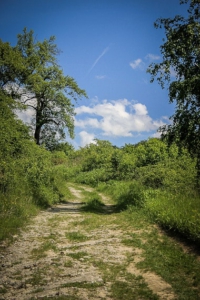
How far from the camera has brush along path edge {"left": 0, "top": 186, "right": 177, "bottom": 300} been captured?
190 inches

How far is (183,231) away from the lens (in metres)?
8.00

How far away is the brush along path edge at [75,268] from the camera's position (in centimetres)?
482

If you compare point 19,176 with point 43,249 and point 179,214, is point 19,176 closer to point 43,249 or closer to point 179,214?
point 43,249

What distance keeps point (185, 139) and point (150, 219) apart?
4.00 metres

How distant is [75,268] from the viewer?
20.0 feet

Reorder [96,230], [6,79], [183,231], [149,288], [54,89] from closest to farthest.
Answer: [149,288] → [183,231] → [96,230] → [6,79] → [54,89]

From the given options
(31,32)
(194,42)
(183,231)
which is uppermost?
(31,32)

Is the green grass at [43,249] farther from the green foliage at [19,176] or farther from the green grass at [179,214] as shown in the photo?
the green grass at [179,214]

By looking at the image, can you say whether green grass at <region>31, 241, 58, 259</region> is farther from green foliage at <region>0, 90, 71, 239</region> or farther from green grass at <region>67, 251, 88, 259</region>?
green foliage at <region>0, 90, 71, 239</region>

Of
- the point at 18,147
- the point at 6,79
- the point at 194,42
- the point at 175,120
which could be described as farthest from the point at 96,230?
the point at 6,79

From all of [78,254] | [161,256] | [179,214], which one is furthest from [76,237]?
[179,214]

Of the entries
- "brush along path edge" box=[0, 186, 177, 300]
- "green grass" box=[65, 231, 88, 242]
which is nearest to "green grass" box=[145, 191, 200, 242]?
"brush along path edge" box=[0, 186, 177, 300]

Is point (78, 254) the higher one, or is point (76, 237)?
point (76, 237)

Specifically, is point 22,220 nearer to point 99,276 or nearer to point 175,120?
point 99,276
